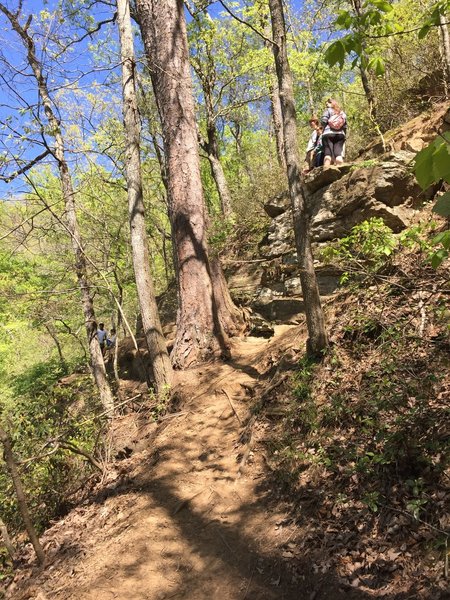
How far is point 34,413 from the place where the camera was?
721 centimetres

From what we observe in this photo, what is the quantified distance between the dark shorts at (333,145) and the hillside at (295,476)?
217 centimetres

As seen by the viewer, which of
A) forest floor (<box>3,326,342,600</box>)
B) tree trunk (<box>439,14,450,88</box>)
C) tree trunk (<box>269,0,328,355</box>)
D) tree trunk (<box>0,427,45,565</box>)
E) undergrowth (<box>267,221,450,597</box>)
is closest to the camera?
undergrowth (<box>267,221,450,597</box>)

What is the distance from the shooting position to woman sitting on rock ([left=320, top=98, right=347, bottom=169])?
827 cm

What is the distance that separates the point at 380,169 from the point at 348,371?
13.9 feet

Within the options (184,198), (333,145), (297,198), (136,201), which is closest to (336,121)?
(333,145)

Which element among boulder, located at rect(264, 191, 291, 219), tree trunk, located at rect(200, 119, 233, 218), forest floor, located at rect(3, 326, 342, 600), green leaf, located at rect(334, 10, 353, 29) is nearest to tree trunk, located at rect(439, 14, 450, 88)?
boulder, located at rect(264, 191, 291, 219)

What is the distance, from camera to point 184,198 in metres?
7.39

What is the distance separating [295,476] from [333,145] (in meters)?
7.00

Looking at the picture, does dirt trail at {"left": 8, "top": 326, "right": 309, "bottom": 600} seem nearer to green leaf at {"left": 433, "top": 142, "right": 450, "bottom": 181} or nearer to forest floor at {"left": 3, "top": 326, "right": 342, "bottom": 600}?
forest floor at {"left": 3, "top": 326, "right": 342, "bottom": 600}

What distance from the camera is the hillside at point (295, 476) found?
3.17 metres

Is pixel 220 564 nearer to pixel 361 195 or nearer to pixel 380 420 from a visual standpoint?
pixel 380 420

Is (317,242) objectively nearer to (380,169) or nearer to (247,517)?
(380,169)

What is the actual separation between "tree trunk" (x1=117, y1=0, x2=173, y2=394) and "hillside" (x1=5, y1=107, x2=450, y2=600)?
670 millimetres

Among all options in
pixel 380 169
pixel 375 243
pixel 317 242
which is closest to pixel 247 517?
pixel 375 243
